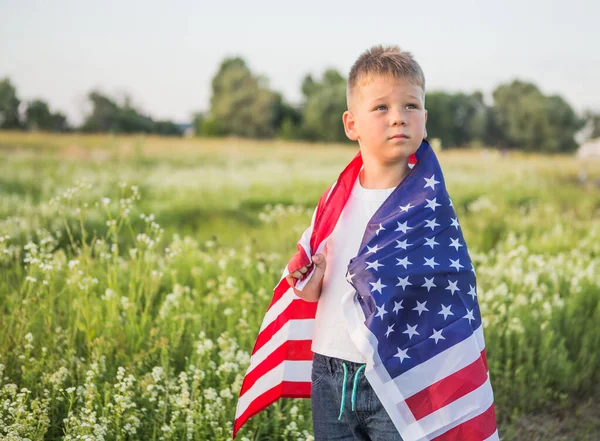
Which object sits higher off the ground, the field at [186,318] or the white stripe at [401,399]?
the white stripe at [401,399]

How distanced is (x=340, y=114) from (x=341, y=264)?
41827 millimetres

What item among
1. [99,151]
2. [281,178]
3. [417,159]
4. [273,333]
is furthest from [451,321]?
[99,151]

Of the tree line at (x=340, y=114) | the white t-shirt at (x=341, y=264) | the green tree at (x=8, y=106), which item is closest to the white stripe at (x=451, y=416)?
the white t-shirt at (x=341, y=264)

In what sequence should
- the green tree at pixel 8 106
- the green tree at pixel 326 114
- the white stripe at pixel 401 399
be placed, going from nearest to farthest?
the white stripe at pixel 401 399 < the green tree at pixel 8 106 < the green tree at pixel 326 114

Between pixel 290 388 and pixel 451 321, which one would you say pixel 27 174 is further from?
pixel 451 321

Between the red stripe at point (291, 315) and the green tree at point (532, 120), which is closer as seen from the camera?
the red stripe at point (291, 315)

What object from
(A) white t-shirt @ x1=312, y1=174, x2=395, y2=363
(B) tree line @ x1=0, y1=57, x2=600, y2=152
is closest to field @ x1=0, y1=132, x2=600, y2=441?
→ (A) white t-shirt @ x1=312, y1=174, x2=395, y2=363

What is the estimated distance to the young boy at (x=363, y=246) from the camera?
90.0 inches

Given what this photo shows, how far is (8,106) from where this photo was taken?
13336 mm

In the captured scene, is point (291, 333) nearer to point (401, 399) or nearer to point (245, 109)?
point (401, 399)

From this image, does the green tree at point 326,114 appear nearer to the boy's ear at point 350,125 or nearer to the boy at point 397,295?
the boy's ear at point 350,125

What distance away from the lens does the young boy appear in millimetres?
2287

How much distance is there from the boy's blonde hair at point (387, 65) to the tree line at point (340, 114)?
37.9 meters

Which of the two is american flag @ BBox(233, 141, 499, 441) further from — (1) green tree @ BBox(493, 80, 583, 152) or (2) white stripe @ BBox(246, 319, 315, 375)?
(1) green tree @ BBox(493, 80, 583, 152)
